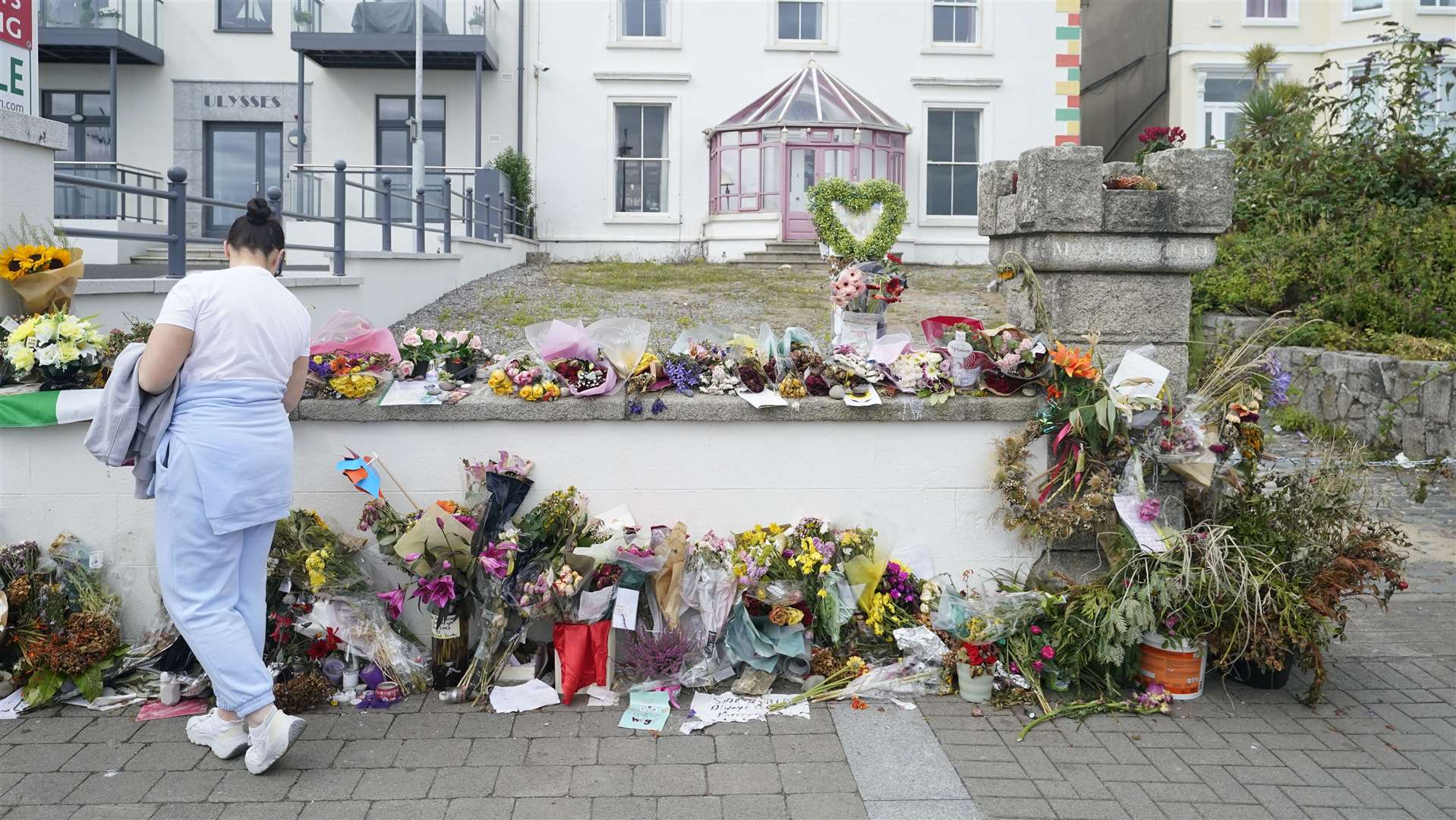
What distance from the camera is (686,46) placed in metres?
22.7

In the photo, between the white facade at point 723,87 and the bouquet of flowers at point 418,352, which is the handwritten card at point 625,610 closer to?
the bouquet of flowers at point 418,352

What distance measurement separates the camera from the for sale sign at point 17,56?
541 cm

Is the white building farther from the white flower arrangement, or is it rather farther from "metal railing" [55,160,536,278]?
the white flower arrangement

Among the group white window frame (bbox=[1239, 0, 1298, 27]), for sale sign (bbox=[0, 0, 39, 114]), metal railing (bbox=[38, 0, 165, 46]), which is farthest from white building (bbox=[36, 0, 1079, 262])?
for sale sign (bbox=[0, 0, 39, 114])

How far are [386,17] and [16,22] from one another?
16.5 meters

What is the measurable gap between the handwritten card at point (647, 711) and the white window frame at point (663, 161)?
19.1 m

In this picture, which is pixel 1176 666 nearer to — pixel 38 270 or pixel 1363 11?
pixel 38 270

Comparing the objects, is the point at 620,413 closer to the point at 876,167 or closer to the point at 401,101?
the point at 876,167

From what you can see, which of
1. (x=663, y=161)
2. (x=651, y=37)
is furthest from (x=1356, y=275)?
(x=651, y=37)

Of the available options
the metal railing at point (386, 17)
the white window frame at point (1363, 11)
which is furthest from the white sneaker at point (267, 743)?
the white window frame at point (1363, 11)

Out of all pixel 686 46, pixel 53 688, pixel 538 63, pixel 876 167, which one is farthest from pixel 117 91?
pixel 53 688

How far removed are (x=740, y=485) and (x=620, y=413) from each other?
2.04 feet

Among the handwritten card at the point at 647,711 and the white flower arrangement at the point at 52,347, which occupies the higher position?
the white flower arrangement at the point at 52,347

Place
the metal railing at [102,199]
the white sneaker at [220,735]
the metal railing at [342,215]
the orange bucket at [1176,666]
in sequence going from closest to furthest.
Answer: the white sneaker at [220,735]
the orange bucket at [1176,666]
the metal railing at [342,215]
the metal railing at [102,199]
